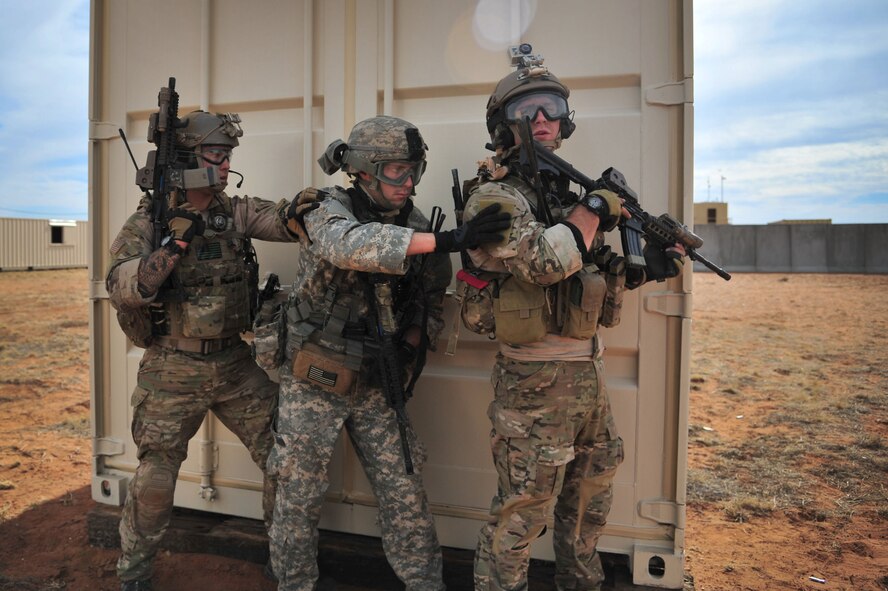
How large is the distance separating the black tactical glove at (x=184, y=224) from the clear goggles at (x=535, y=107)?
145 cm

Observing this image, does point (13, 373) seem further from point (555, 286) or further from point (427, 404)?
point (555, 286)

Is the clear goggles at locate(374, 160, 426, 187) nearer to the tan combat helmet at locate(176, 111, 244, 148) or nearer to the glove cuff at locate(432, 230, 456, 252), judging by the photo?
the glove cuff at locate(432, 230, 456, 252)

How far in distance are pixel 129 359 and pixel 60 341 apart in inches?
306

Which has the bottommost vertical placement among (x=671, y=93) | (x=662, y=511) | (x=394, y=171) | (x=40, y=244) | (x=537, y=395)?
(x=662, y=511)

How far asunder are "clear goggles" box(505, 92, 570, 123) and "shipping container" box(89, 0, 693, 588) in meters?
0.41

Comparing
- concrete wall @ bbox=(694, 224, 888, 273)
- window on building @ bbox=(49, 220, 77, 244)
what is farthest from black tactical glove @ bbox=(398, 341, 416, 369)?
window on building @ bbox=(49, 220, 77, 244)

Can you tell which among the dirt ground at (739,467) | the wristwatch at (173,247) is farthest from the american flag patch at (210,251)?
the dirt ground at (739,467)

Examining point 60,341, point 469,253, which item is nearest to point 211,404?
point 469,253

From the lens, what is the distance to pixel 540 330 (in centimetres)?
235

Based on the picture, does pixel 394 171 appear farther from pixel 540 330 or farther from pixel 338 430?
pixel 338 430

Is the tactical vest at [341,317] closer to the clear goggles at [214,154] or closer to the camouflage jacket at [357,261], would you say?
the camouflage jacket at [357,261]

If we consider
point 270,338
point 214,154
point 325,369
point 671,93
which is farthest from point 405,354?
point 671,93

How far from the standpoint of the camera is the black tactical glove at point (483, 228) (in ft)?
7.27

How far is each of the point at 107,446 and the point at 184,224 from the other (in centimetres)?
180
